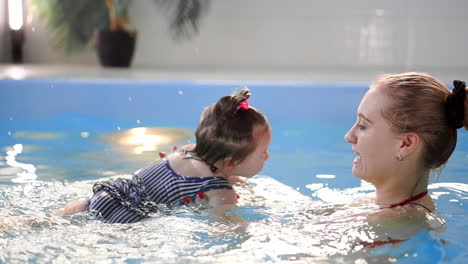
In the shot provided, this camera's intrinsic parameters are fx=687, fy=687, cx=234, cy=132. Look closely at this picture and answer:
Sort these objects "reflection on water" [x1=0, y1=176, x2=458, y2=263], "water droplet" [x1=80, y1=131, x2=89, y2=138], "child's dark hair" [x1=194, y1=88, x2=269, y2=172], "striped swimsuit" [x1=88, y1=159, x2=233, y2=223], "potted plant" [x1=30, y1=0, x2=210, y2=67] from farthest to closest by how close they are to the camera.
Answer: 1. "potted plant" [x1=30, y1=0, x2=210, y2=67]
2. "water droplet" [x1=80, y1=131, x2=89, y2=138]
3. "child's dark hair" [x1=194, y1=88, x2=269, y2=172]
4. "striped swimsuit" [x1=88, y1=159, x2=233, y2=223]
5. "reflection on water" [x1=0, y1=176, x2=458, y2=263]

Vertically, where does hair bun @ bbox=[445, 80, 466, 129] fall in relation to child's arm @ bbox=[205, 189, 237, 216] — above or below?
above

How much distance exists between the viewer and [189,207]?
2662mm

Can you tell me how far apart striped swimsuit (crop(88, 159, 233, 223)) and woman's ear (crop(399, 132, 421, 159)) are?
0.75m

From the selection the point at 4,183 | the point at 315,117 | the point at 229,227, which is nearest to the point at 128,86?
the point at 315,117

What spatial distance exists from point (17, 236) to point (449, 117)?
4.82 ft

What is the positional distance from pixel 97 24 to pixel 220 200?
187 inches

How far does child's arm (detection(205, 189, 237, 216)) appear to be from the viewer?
2672 mm

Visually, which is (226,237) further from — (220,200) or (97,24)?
(97,24)

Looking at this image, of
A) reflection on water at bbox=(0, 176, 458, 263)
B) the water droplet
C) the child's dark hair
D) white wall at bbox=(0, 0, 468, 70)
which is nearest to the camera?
reflection on water at bbox=(0, 176, 458, 263)

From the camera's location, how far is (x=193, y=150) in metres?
2.83

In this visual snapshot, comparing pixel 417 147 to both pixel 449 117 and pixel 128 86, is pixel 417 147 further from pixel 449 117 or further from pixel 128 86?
pixel 128 86

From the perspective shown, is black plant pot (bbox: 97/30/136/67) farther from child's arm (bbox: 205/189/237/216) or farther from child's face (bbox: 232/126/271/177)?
child's arm (bbox: 205/189/237/216)

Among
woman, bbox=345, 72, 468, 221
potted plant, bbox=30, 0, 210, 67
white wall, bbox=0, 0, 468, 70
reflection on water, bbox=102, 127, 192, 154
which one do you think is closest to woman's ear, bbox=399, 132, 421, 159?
woman, bbox=345, 72, 468, 221

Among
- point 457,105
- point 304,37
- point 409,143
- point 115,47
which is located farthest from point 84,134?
point 304,37
